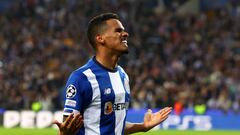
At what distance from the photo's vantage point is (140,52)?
24.6 m

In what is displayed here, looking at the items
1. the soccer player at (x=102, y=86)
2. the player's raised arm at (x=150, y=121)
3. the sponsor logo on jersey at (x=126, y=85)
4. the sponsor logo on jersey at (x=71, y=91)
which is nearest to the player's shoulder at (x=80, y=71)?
the soccer player at (x=102, y=86)

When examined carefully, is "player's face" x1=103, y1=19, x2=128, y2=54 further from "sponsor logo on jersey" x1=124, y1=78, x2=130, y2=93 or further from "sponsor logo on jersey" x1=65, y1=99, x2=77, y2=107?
"sponsor logo on jersey" x1=65, y1=99, x2=77, y2=107

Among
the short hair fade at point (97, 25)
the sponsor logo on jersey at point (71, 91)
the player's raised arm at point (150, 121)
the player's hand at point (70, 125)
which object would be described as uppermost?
the short hair fade at point (97, 25)

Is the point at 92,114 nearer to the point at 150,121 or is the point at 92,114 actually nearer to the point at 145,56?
the point at 150,121

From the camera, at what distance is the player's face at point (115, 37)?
530 centimetres

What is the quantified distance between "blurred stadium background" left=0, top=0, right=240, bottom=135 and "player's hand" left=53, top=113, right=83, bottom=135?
14.4 m

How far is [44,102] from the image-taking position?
21641 mm

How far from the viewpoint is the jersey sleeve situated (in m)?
5.01

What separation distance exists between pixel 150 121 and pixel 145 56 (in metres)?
18.7

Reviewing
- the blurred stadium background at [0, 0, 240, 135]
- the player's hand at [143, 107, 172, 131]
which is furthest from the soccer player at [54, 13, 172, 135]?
the blurred stadium background at [0, 0, 240, 135]

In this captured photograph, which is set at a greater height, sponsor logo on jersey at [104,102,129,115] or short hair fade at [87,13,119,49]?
short hair fade at [87,13,119,49]

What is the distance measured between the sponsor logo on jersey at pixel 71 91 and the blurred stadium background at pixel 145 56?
14281 mm

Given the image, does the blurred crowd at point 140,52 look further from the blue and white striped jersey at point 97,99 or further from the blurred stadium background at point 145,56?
the blue and white striped jersey at point 97,99

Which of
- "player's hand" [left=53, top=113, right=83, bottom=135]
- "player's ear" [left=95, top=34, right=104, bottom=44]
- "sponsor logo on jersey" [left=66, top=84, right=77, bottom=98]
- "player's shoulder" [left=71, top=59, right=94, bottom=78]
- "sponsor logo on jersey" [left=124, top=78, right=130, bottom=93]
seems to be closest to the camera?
"player's hand" [left=53, top=113, right=83, bottom=135]
